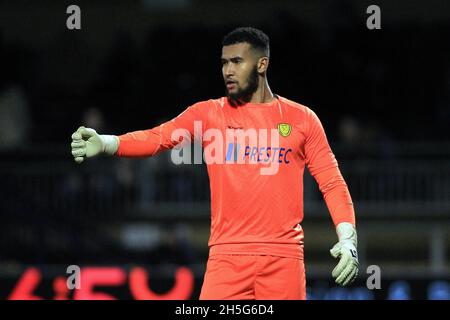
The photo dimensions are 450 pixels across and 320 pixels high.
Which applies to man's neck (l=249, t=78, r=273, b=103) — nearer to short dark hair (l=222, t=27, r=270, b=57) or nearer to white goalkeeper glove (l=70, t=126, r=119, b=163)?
short dark hair (l=222, t=27, r=270, b=57)

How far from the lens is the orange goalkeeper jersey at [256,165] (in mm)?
6109

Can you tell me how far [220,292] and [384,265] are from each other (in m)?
9.66

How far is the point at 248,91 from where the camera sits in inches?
245

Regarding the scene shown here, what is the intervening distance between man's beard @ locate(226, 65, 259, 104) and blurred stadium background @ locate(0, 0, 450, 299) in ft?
22.4

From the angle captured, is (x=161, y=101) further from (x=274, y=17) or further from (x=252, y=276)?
(x=252, y=276)

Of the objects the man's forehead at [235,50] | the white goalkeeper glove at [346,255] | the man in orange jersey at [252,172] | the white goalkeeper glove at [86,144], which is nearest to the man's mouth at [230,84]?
the man in orange jersey at [252,172]

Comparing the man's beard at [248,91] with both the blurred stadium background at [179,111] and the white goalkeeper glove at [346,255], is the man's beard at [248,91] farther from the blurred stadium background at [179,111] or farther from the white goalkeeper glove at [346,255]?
the blurred stadium background at [179,111]

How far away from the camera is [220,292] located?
237 inches

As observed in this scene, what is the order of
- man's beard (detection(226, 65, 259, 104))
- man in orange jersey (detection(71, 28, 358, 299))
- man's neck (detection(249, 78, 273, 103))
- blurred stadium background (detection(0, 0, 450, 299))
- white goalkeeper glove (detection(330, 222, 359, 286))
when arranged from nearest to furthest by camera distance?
white goalkeeper glove (detection(330, 222, 359, 286)) < man in orange jersey (detection(71, 28, 358, 299)) < man's beard (detection(226, 65, 259, 104)) < man's neck (detection(249, 78, 273, 103)) < blurred stadium background (detection(0, 0, 450, 299))

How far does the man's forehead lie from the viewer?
20.1ft
